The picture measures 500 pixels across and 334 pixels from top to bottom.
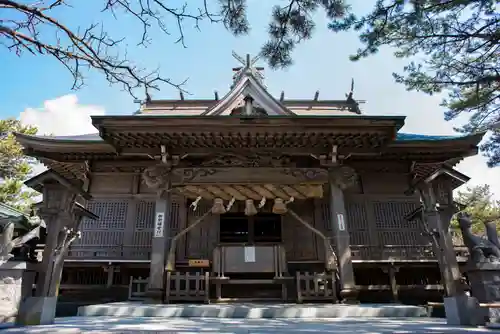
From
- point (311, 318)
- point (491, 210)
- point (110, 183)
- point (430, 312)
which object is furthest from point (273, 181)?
point (491, 210)

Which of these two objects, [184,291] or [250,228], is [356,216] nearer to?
[250,228]

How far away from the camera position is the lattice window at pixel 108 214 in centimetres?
1003

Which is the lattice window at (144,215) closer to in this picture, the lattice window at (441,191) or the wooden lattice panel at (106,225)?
the wooden lattice panel at (106,225)

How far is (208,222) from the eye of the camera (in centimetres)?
1020

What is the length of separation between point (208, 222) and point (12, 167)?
17269 mm

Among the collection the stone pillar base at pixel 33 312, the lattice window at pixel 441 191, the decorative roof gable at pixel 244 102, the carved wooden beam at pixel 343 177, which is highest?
the decorative roof gable at pixel 244 102

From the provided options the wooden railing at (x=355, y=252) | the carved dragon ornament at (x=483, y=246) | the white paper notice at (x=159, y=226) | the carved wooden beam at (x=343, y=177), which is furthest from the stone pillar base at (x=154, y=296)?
the carved dragon ornament at (x=483, y=246)

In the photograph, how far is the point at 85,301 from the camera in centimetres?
946

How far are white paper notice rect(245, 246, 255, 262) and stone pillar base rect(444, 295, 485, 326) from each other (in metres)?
5.01

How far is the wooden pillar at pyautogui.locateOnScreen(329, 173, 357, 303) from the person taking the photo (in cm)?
726

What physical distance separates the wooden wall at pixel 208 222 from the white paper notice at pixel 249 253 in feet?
4.45

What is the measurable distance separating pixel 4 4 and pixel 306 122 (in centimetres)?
600

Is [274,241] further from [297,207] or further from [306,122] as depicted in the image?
[306,122]

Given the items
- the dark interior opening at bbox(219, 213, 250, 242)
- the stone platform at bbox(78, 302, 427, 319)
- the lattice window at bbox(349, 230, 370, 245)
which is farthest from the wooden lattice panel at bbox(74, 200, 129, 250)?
the lattice window at bbox(349, 230, 370, 245)
